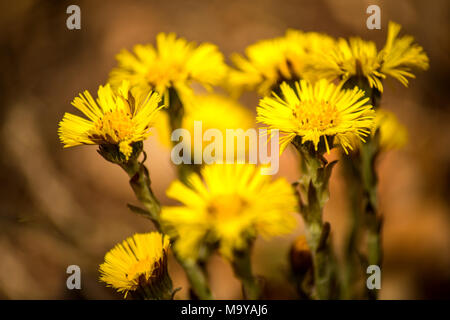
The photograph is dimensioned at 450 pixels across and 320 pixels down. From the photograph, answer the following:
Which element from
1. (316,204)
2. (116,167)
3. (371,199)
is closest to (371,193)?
(371,199)

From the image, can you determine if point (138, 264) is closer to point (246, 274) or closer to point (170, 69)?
point (246, 274)

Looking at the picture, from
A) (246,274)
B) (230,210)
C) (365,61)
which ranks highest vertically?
(365,61)

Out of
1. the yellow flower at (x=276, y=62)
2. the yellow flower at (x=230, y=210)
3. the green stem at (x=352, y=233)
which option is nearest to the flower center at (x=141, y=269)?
the yellow flower at (x=230, y=210)

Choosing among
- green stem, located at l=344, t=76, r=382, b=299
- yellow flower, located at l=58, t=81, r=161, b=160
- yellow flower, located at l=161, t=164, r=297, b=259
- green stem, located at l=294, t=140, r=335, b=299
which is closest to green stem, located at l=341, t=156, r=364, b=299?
green stem, located at l=344, t=76, r=382, b=299

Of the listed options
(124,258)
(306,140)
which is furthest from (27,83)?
(306,140)

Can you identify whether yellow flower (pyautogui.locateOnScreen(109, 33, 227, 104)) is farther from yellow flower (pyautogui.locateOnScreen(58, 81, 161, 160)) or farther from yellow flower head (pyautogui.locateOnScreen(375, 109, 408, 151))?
yellow flower head (pyautogui.locateOnScreen(375, 109, 408, 151))

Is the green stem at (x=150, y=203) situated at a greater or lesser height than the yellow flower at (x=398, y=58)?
lesser

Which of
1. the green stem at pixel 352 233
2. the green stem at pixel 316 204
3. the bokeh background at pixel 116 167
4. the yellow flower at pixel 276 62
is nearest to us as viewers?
the green stem at pixel 316 204

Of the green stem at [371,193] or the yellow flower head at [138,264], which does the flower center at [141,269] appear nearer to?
the yellow flower head at [138,264]
